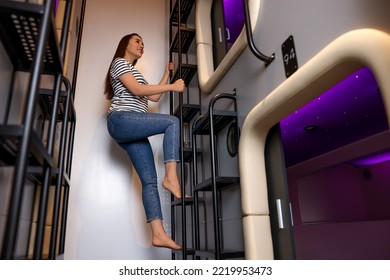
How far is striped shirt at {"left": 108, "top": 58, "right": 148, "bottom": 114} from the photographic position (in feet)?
6.73

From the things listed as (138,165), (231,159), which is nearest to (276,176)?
(231,159)

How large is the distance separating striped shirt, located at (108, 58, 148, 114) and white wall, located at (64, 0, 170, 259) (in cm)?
76

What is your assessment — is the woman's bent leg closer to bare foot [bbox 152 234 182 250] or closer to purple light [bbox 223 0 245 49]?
bare foot [bbox 152 234 182 250]

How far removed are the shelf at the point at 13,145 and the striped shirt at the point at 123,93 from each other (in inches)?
39.0

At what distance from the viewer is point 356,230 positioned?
4.70 meters

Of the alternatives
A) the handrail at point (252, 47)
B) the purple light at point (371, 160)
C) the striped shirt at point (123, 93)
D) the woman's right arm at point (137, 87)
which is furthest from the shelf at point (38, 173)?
the purple light at point (371, 160)

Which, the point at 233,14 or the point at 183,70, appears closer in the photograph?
the point at 183,70

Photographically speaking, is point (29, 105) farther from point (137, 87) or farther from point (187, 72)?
point (187, 72)

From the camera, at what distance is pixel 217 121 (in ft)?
6.25

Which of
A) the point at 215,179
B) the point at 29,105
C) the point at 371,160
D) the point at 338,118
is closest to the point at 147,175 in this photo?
the point at 215,179

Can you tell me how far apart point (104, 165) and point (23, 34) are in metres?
1.82

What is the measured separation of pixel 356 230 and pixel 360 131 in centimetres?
159

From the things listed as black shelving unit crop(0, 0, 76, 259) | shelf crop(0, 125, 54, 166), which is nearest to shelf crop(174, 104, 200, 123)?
black shelving unit crop(0, 0, 76, 259)

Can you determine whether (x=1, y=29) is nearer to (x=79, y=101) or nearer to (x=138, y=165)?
(x=138, y=165)
